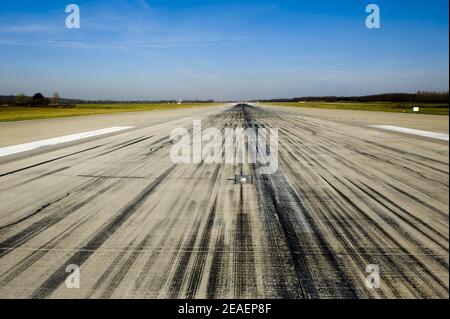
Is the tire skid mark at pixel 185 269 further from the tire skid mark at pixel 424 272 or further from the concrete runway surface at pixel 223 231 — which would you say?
the tire skid mark at pixel 424 272

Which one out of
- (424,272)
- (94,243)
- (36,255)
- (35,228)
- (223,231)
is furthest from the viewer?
(35,228)

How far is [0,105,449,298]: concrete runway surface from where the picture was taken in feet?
9.83

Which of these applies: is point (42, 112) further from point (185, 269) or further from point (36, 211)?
point (185, 269)

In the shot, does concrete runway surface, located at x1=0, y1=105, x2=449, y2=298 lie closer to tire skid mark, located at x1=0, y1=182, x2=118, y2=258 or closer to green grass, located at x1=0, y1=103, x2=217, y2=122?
tire skid mark, located at x1=0, y1=182, x2=118, y2=258

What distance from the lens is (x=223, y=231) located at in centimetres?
425

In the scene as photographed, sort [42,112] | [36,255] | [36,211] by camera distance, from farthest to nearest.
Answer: [42,112]
[36,211]
[36,255]

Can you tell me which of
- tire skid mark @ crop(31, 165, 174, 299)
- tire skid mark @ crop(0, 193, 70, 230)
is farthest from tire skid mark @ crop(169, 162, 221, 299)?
tire skid mark @ crop(0, 193, 70, 230)

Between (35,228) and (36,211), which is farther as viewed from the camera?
(36,211)

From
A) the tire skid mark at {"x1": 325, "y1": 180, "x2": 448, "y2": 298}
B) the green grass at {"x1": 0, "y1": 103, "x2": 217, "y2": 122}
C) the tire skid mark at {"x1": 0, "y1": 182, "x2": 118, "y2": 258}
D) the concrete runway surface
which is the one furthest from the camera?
the green grass at {"x1": 0, "y1": 103, "x2": 217, "y2": 122}

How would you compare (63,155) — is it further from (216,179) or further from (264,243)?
(264,243)

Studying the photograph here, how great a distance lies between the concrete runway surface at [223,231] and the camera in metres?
3.00

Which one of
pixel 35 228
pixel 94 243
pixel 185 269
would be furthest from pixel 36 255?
pixel 185 269
